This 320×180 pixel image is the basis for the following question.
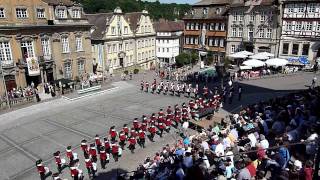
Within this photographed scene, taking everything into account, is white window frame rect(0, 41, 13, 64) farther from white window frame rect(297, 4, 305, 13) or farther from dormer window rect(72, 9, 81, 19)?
white window frame rect(297, 4, 305, 13)

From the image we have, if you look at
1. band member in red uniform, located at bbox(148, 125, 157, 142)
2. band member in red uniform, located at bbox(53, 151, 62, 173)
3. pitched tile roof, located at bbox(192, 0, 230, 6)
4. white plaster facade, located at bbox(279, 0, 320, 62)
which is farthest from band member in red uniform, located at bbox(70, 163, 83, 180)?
pitched tile roof, located at bbox(192, 0, 230, 6)

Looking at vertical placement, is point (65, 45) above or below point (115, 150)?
above

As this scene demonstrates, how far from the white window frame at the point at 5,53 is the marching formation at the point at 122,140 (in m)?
19.8

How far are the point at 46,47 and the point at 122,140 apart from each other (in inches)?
976

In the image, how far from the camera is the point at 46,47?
129 feet

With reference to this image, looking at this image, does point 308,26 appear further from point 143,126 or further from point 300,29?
point 143,126

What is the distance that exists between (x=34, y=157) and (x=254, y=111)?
15.5m

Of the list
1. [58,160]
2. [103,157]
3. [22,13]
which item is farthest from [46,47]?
[103,157]

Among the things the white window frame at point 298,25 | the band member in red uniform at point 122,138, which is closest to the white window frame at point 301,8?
the white window frame at point 298,25

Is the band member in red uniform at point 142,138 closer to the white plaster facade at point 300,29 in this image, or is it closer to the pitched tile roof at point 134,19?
the white plaster facade at point 300,29

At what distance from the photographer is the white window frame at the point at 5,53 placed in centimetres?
3466

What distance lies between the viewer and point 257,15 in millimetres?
50094

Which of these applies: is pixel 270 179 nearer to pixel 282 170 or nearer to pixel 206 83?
pixel 282 170

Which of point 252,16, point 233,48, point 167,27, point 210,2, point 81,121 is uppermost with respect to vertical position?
point 210,2
